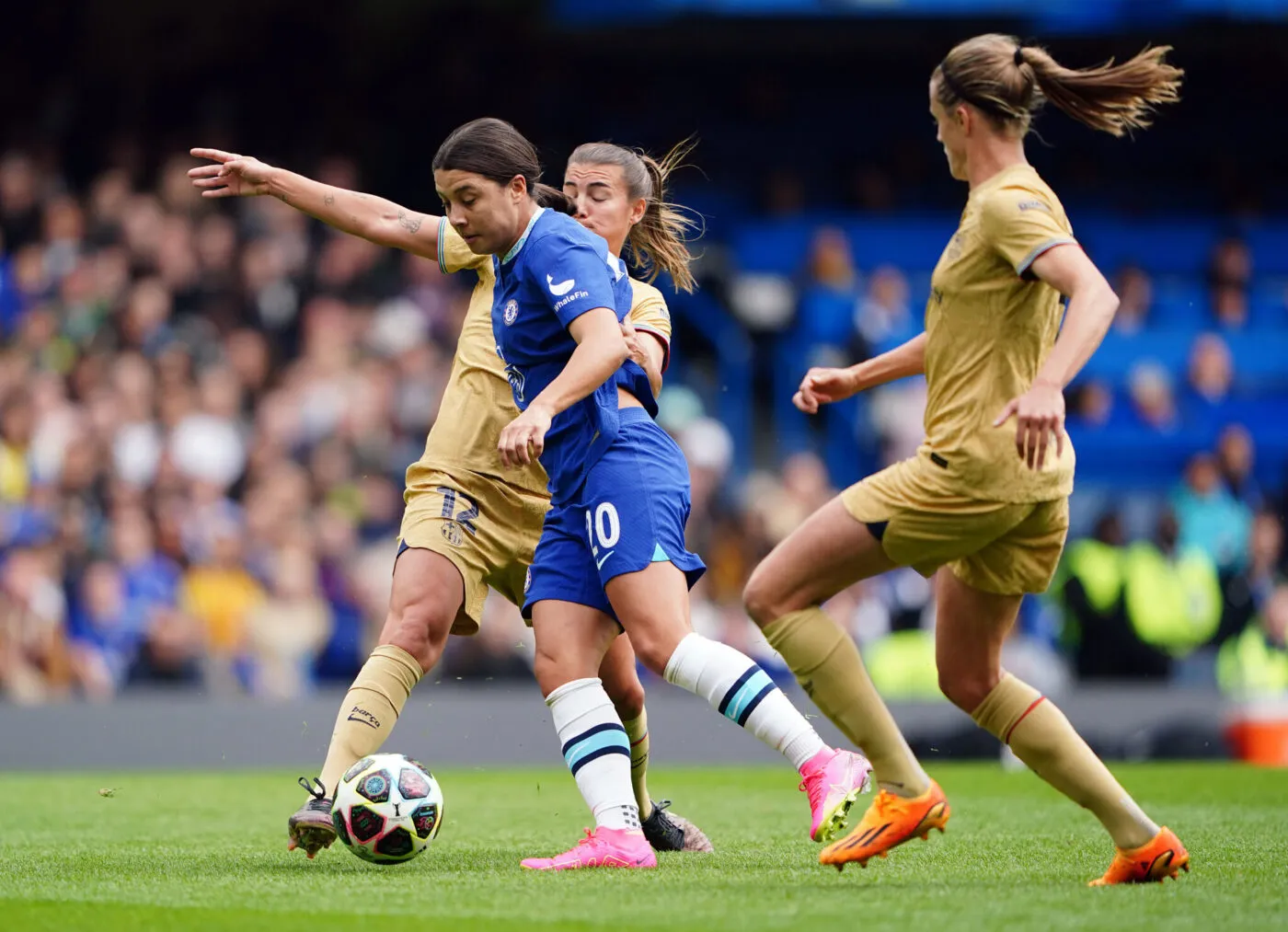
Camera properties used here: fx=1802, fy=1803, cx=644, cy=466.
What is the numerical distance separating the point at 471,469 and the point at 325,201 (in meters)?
1.02

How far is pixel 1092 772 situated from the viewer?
470 cm

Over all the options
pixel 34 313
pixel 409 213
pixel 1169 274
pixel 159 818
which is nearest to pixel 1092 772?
pixel 409 213

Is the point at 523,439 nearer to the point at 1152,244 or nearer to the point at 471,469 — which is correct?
the point at 471,469

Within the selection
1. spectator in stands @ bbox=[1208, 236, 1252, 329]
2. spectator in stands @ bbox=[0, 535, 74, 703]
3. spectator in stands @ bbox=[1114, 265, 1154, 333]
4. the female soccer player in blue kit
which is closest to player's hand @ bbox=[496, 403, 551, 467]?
the female soccer player in blue kit

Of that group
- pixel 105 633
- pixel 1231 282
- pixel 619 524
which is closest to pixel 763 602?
pixel 619 524

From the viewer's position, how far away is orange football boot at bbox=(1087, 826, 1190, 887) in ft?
15.4

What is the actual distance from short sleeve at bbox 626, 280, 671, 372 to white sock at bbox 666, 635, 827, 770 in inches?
44.2

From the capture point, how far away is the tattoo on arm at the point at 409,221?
6078mm

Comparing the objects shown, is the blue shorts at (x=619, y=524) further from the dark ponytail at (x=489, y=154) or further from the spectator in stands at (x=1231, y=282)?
the spectator in stands at (x=1231, y=282)

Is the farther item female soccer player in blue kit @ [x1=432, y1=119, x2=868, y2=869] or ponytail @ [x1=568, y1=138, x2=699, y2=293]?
ponytail @ [x1=568, y1=138, x2=699, y2=293]

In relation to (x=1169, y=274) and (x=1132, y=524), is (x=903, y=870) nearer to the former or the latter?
(x=1132, y=524)

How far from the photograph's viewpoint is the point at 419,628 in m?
5.77

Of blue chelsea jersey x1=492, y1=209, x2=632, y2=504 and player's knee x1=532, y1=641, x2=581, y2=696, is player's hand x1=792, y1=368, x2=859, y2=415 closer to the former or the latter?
blue chelsea jersey x1=492, y1=209, x2=632, y2=504

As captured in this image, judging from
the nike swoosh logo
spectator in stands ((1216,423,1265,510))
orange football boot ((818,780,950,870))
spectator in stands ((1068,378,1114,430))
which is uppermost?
spectator in stands ((1068,378,1114,430))
